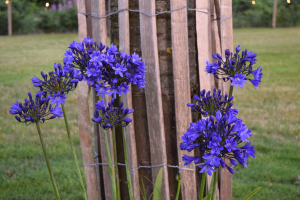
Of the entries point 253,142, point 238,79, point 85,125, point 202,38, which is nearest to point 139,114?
point 85,125

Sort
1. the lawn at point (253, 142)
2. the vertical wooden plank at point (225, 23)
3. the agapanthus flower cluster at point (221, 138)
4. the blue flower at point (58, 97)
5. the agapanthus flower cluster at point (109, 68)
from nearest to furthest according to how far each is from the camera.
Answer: the agapanthus flower cluster at point (221, 138) < the agapanthus flower cluster at point (109, 68) < the blue flower at point (58, 97) < the vertical wooden plank at point (225, 23) < the lawn at point (253, 142)

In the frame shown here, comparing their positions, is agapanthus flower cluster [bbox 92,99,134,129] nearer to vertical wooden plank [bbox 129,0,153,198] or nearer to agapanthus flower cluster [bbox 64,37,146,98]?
agapanthus flower cluster [bbox 64,37,146,98]

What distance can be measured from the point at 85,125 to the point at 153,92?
60cm

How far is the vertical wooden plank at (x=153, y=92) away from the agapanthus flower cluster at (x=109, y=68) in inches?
27.7

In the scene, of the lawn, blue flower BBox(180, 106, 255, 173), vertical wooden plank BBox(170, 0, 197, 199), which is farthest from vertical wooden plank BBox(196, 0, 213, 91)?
the lawn

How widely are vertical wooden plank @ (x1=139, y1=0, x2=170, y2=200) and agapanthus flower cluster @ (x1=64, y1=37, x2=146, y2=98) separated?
70 cm

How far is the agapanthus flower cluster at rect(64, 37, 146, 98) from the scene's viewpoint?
4.01ft

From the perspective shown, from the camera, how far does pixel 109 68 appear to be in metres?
1.27

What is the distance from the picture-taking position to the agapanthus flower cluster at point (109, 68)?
122 cm

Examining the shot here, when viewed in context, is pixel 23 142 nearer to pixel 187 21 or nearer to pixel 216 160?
pixel 187 21

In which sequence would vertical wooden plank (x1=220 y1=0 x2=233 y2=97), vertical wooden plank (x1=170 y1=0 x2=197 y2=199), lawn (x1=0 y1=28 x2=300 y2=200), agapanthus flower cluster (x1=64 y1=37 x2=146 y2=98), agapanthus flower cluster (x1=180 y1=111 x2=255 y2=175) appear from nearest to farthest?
agapanthus flower cluster (x1=180 y1=111 x2=255 y2=175), agapanthus flower cluster (x1=64 y1=37 x2=146 y2=98), vertical wooden plank (x1=170 y1=0 x2=197 y2=199), vertical wooden plank (x1=220 y1=0 x2=233 y2=97), lawn (x1=0 y1=28 x2=300 y2=200)

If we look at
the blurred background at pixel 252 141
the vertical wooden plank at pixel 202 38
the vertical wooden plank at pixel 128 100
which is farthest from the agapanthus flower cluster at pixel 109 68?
the blurred background at pixel 252 141

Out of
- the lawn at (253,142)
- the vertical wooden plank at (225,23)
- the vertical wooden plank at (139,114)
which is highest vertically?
the vertical wooden plank at (225,23)

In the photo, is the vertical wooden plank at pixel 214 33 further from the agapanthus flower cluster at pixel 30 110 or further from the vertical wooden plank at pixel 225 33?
the agapanthus flower cluster at pixel 30 110
